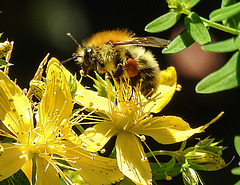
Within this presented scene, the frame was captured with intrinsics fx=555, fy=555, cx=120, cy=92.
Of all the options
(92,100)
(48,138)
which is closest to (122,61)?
(92,100)

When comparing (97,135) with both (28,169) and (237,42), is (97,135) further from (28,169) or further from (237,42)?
(237,42)

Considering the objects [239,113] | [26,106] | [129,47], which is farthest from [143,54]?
[239,113]

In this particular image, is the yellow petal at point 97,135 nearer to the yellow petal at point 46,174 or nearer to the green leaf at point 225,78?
the yellow petal at point 46,174

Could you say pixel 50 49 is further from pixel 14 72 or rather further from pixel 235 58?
pixel 235 58

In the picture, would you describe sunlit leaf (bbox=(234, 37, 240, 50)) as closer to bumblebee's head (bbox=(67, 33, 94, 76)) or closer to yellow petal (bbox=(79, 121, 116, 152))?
yellow petal (bbox=(79, 121, 116, 152))

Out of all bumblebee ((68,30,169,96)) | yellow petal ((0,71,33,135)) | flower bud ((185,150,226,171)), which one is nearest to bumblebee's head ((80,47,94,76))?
bumblebee ((68,30,169,96))

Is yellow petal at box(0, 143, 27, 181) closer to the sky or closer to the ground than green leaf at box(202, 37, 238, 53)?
closer to the ground

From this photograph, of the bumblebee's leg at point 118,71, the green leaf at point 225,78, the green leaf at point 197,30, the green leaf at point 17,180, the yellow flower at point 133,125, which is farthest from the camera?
the bumblebee's leg at point 118,71

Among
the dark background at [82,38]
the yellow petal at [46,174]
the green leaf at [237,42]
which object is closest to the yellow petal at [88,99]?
the yellow petal at [46,174]
